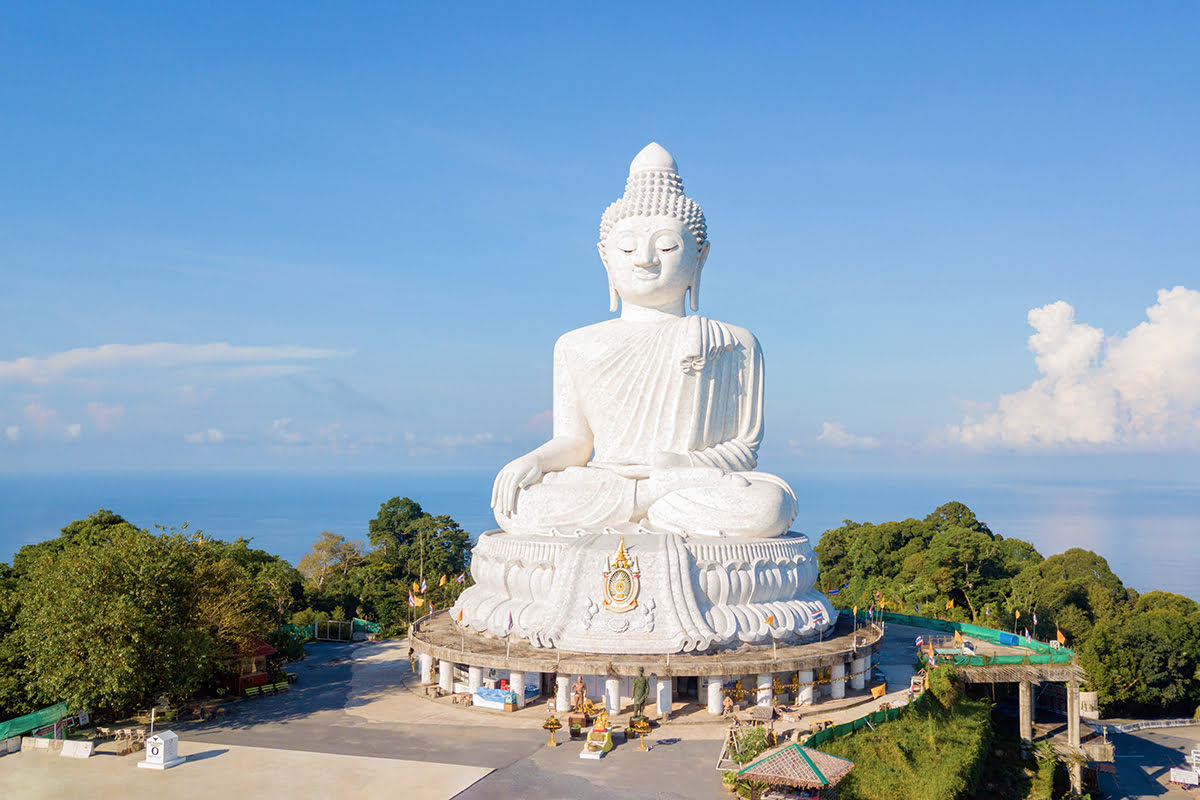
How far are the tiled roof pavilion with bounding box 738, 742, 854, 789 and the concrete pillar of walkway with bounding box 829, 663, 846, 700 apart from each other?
475cm

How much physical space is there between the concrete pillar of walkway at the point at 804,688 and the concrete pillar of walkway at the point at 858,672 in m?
1.35

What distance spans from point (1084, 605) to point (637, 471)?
69.3 ft

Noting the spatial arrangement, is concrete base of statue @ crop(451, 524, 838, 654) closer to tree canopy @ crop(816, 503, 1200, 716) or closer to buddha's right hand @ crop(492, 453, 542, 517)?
buddha's right hand @ crop(492, 453, 542, 517)

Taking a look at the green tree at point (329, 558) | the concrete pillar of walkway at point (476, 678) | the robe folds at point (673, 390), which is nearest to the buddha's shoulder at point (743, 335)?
the robe folds at point (673, 390)

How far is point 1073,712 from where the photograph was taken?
64.5 ft

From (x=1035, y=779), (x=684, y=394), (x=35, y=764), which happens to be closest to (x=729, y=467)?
(x=684, y=394)

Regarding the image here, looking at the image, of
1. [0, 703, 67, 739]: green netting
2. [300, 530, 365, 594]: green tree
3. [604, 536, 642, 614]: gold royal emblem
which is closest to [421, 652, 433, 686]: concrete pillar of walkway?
[604, 536, 642, 614]: gold royal emblem

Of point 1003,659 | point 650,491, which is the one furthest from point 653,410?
point 1003,659

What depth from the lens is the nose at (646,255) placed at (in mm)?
22531

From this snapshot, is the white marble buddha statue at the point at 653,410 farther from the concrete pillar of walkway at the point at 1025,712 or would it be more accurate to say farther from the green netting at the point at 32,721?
the green netting at the point at 32,721

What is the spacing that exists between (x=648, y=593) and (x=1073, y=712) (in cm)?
941

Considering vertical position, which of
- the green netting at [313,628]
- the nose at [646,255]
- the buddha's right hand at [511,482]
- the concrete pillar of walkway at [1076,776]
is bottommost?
the concrete pillar of walkway at [1076,776]

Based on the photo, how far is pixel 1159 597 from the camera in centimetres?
3344

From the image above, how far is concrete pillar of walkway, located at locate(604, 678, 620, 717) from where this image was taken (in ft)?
54.8
